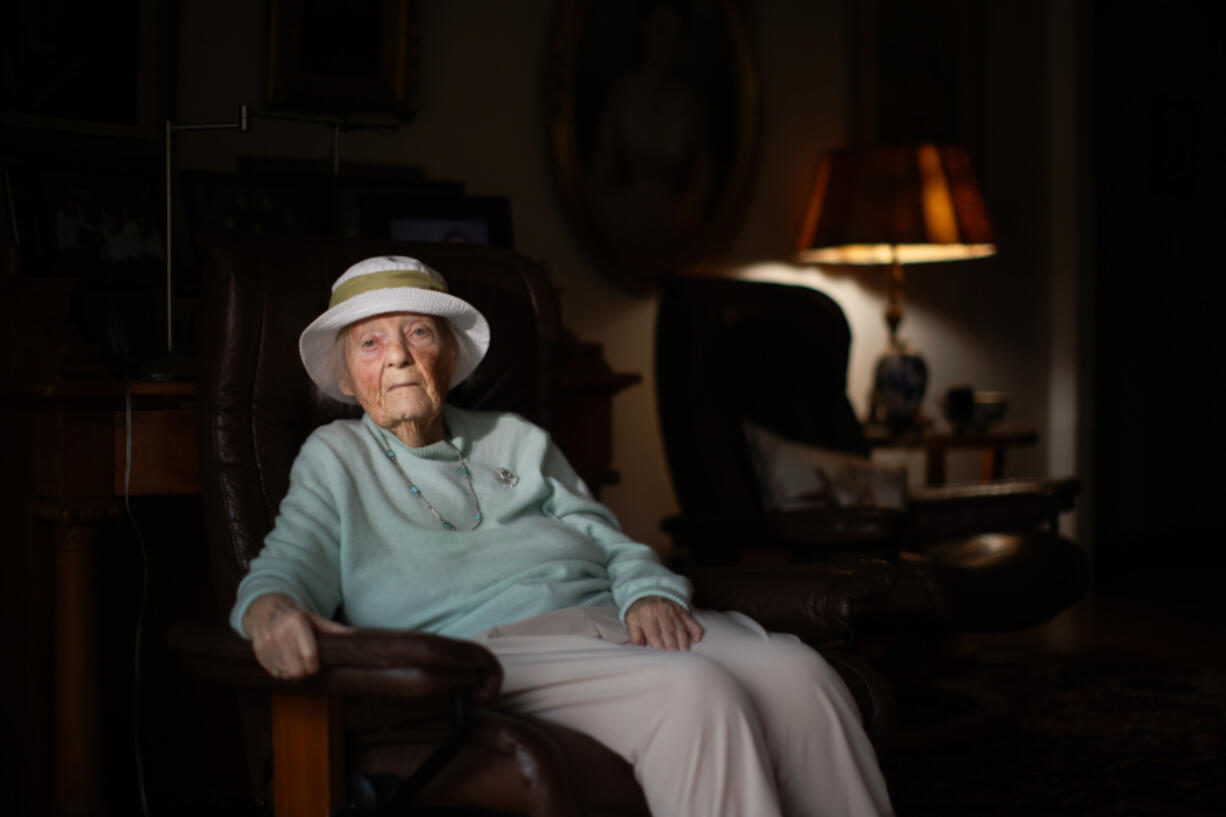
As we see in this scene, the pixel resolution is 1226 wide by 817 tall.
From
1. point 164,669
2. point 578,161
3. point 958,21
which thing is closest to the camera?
point 164,669

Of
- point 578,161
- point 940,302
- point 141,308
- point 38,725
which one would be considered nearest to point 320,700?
point 38,725

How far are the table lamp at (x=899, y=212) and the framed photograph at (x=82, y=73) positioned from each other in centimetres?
191

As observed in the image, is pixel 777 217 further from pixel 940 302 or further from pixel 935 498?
pixel 935 498

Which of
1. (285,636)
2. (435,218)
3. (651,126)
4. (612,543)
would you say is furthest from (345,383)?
(651,126)

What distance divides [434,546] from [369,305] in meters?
0.35

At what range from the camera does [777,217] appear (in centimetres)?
405

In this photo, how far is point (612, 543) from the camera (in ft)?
6.50

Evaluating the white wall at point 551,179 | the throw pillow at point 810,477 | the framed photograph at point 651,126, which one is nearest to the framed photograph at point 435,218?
the white wall at point 551,179

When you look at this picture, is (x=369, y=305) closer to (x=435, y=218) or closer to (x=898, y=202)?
(x=435, y=218)

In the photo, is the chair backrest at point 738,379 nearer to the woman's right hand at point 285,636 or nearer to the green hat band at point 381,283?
the green hat band at point 381,283

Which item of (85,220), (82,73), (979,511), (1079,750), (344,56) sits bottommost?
(1079,750)

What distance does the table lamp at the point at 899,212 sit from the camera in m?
3.79

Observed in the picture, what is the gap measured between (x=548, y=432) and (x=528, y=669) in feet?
2.09

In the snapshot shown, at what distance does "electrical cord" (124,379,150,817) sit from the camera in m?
2.18
